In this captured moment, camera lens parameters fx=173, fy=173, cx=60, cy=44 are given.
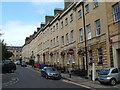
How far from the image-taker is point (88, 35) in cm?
2453

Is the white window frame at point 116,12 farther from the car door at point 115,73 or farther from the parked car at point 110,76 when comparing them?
the parked car at point 110,76

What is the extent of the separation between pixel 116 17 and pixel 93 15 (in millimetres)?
4711

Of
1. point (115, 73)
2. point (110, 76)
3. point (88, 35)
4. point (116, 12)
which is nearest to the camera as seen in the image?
point (110, 76)

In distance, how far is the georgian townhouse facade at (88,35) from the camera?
1923cm

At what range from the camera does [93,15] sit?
76.1 ft

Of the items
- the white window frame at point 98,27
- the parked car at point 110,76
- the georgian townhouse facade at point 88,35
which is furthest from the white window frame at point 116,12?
the parked car at point 110,76

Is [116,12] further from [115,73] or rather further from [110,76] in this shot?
[110,76]

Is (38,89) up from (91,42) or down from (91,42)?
down

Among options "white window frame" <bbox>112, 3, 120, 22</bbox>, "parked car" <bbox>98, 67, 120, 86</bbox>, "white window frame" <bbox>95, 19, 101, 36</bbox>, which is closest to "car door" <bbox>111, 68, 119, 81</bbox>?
"parked car" <bbox>98, 67, 120, 86</bbox>

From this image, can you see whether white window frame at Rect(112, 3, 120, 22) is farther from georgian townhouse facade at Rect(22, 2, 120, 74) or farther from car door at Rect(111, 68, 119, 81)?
car door at Rect(111, 68, 119, 81)

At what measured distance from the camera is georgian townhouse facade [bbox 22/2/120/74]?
1923 centimetres

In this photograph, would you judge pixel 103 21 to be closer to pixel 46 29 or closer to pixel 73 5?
pixel 73 5

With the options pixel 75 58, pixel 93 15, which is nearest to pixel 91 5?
pixel 93 15

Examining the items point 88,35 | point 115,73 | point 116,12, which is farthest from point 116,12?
point 115,73
